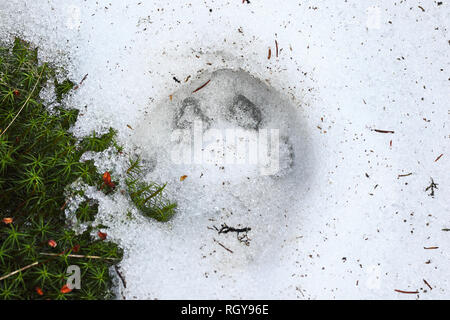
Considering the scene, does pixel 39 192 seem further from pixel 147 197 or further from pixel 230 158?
pixel 230 158

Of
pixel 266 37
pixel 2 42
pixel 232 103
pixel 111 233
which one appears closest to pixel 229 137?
pixel 232 103

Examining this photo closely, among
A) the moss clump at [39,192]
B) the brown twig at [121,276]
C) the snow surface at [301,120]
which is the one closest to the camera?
the moss clump at [39,192]

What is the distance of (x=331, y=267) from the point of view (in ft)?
9.30

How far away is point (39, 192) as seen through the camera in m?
2.62

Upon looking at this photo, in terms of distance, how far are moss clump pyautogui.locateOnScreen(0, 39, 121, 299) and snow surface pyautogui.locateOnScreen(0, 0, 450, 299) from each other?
0.17 metres

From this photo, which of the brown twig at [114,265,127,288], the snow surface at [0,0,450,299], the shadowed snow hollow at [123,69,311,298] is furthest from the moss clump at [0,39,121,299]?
the shadowed snow hollow at [123,69,311,298]

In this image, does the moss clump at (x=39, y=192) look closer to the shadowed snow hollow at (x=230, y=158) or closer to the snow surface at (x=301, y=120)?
the snow surface at (x=301, y=120)

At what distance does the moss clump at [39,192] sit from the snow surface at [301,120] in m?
0.17

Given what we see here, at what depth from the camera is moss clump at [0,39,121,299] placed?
8.30 ft

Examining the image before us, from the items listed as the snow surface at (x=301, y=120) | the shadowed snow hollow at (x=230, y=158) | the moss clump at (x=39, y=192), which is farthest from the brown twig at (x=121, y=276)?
the shadowed snow hollow at (x=230, y=158)

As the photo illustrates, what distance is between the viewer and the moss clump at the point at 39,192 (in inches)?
99.6

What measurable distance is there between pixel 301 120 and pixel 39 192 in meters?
2.09

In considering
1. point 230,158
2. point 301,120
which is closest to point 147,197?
point 230,158

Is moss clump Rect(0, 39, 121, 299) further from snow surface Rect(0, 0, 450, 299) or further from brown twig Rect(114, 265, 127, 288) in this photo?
snow surface Rect(0, 0, 450, 299)
